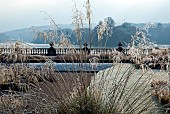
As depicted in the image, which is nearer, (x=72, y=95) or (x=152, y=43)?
(x=72, y=95)

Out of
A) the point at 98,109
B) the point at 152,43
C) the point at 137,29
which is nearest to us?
the point at 98,109

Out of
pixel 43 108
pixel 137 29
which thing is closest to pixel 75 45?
pixel 137 29

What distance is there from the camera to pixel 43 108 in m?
3.85

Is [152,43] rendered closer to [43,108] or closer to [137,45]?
[137,45]

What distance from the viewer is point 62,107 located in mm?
3725

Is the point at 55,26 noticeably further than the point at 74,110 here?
Yes

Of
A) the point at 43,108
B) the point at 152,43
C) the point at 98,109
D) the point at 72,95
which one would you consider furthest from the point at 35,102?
the point at 152,43

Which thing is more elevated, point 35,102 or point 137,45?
point 137,45

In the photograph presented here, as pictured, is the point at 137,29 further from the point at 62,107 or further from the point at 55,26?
the point at 62,107

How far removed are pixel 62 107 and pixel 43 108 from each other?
240 mm

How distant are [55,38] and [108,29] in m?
0.70

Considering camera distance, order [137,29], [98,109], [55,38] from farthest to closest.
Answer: [55,38], [137,29], [98,109]

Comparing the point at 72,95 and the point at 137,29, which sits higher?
the point at 137,29

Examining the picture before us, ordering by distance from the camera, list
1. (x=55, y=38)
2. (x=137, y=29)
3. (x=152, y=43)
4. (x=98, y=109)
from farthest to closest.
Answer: (x=55, y=38), (x=137, y=29), (x=152, y=43), (x=98, y=109)
